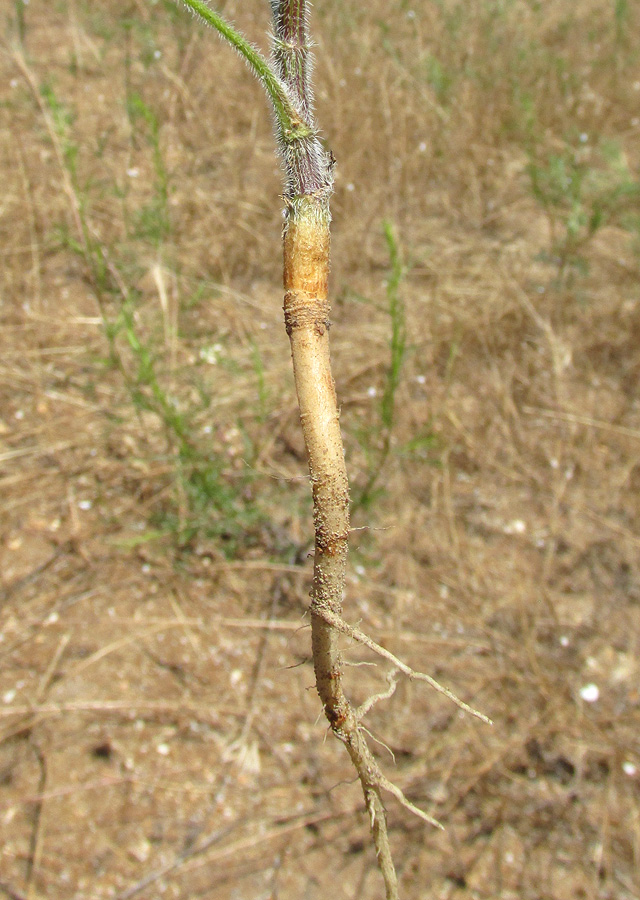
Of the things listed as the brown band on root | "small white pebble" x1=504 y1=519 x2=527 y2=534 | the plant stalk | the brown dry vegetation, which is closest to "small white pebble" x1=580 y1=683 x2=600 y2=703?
the brown dry vegetation

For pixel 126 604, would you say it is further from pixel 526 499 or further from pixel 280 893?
pixel 526 499

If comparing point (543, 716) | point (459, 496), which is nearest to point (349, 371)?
point (459, 496)

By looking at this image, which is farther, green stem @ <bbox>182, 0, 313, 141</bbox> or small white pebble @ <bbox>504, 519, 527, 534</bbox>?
small white pebble @ <bbox>504, 519, 527, 534</bbox>

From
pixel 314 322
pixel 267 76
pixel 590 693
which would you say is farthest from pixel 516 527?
pixel 267 76

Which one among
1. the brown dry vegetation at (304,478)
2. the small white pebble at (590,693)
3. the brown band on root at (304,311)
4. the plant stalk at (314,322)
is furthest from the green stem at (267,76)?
the small white pebble at (590,693)

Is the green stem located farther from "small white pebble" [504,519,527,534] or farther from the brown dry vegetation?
"small white pebble" [504,519,527,534]

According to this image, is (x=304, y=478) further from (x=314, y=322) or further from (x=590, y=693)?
(x=590, y=693)
